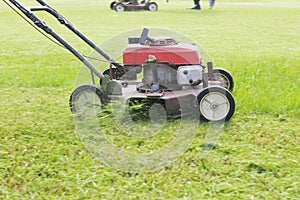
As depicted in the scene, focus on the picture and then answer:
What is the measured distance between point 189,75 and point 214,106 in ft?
0.72

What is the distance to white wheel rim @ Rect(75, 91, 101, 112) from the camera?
2.42 metres

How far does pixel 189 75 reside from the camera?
93.4 inches

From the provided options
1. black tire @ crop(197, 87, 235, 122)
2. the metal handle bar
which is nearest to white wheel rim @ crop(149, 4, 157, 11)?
the metal handle bar

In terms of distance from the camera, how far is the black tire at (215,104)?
7.42 feet

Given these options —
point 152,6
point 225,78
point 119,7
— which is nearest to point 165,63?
point 225,78

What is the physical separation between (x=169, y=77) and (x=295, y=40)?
3.95m

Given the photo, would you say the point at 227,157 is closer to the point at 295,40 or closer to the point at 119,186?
the point at 119,186

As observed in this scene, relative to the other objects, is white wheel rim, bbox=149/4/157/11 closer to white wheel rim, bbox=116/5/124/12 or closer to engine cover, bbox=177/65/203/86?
white wheel rim, bbox=116/5/124/12

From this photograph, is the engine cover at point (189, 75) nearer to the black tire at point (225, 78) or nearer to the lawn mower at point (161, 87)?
the lawn mower at point (161, 87)

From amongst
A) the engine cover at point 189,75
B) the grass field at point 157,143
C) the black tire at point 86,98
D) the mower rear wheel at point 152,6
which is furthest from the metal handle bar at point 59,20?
the mower rear wheel at point 152,6

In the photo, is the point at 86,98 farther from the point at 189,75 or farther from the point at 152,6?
the point at 152,6

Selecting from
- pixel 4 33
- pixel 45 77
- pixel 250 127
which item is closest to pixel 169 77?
pixel 250 127

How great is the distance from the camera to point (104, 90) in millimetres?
2461

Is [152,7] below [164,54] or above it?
below
